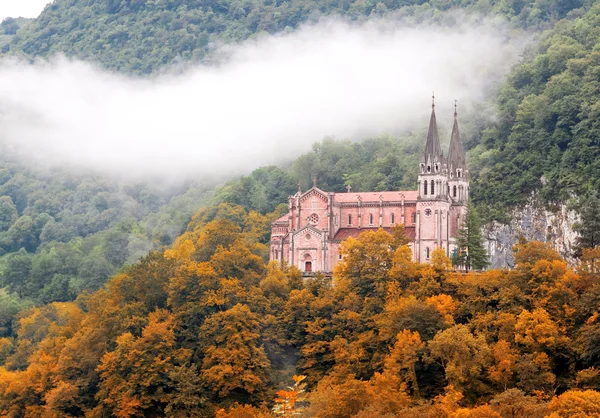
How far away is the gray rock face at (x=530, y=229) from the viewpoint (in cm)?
10919

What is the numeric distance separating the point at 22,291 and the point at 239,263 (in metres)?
53.6

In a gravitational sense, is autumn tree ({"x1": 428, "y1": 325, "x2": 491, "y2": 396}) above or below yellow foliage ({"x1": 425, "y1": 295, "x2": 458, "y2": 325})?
below

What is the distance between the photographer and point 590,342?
66938 millimetres

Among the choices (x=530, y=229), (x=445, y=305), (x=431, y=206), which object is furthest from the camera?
(x=530, y=229)

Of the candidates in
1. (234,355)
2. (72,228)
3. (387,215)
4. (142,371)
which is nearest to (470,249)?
(387,215)

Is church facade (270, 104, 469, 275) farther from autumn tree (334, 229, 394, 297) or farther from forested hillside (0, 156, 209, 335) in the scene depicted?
forested hillside (0, 156, 209, 335)

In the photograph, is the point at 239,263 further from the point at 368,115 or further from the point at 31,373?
the point at 368,115

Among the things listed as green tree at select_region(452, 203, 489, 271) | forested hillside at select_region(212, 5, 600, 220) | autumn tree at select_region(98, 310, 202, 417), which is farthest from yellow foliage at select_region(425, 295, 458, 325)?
forested hillside at select_region(212, 5, 600, 220)

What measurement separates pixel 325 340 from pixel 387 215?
19.2m

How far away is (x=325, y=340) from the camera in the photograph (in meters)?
80.6

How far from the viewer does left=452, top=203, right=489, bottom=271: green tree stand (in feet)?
292

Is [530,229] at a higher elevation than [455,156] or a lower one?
lower

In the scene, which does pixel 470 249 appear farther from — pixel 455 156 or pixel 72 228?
pixel 72 228

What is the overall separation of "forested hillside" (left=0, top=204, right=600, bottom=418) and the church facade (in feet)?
17.6
